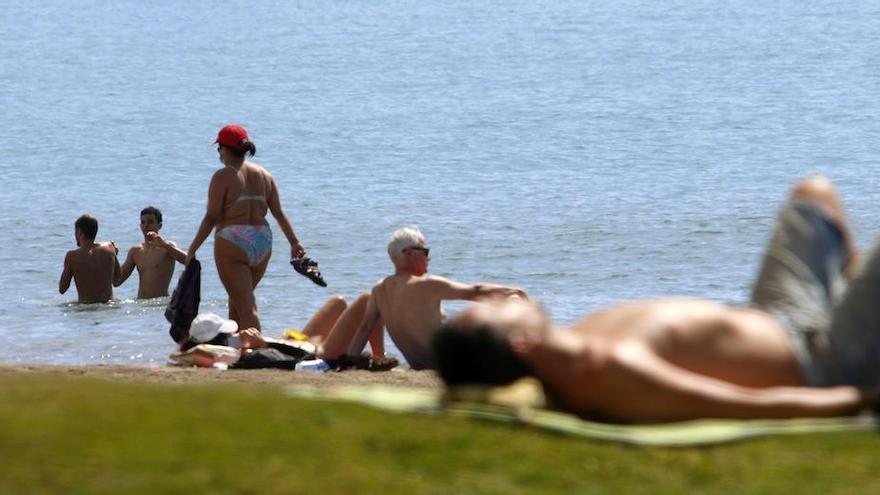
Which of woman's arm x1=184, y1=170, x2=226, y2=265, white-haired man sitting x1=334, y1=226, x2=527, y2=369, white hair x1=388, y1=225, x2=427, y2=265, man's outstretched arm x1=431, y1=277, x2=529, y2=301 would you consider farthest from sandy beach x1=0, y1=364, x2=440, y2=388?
woman's arm x1=184, y1=170, x2=226, y2=265

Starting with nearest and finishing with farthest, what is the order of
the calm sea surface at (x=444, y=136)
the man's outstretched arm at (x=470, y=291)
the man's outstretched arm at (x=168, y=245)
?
the man's outstretched arm at (x=470, y=291)
the man's outstretched arm at (x=168, y=245)
the calm sea surface at (x=444, y=136)

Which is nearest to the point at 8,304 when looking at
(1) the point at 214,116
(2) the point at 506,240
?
(2) the point at 506,240

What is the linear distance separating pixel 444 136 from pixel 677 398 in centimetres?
3066

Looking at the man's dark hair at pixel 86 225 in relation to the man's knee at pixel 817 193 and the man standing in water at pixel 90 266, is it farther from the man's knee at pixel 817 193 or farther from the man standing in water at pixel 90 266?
the man's knee at pixel 817 193

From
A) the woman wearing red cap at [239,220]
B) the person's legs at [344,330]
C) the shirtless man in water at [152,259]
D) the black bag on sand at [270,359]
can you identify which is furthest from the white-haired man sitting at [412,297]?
the shirtless man in water at [152,259]

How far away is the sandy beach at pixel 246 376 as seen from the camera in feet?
28.3

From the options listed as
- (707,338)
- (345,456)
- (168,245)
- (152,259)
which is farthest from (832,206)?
(152,259)

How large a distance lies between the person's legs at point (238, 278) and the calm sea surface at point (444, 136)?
4.91 feet

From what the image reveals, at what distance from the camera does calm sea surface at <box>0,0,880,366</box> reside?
18.4m

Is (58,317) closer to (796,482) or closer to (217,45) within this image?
(796,482)

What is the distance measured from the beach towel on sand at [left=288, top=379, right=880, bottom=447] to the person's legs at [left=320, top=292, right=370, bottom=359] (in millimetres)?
5216

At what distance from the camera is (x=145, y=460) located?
3.95 metres

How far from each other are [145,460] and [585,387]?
1.14 metres

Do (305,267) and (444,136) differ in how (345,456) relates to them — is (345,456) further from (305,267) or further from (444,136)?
(444,136)
